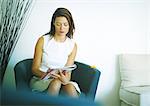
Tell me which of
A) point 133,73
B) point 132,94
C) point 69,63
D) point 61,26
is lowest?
point 132,94

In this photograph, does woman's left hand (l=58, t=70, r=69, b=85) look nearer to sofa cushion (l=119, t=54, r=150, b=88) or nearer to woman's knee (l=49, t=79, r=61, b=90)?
woman's knee (l=49, t=79, r=61, b=90)

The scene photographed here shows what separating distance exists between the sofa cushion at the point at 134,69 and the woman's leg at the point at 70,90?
555mm

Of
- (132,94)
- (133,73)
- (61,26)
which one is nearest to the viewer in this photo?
(61,26)

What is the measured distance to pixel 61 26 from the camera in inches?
70.3

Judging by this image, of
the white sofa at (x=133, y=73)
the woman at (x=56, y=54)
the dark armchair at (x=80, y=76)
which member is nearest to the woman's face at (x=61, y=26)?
the woman at (x=56, y=54)

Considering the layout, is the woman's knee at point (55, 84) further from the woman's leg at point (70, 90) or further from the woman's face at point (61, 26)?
the woman's face at point (61, 26)

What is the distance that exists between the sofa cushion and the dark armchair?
373mm

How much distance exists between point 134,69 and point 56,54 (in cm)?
73

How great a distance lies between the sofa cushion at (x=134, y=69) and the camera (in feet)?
6.90

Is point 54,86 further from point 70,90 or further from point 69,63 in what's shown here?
point 69,63

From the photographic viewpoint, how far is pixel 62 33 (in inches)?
70.9

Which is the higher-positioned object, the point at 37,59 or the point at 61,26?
the point at 61,26

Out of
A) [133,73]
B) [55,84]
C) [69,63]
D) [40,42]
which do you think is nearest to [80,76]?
[69,63]

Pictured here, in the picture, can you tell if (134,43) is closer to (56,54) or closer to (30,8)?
(56,54)
